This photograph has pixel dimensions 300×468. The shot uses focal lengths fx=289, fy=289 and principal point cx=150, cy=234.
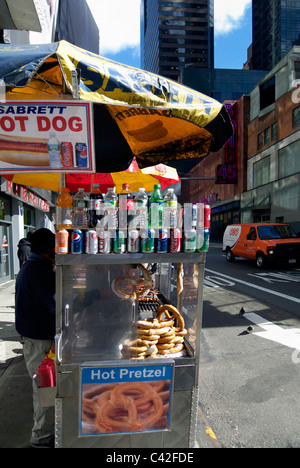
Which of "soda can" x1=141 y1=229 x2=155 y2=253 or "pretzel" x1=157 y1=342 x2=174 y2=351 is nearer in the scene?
"soda can" x1=141 y1=229 x2=155 y2=253

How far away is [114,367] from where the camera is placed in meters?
2.35

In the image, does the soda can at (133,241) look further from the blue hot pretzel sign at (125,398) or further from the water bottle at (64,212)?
the blue hot pretzel sign at (125,398)

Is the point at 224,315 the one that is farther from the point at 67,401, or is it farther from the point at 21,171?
the point at 21,171

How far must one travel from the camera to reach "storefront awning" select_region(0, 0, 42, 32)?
25.5 feet

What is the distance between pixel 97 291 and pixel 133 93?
1.63 meters

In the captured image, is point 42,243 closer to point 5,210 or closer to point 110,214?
point 110,214

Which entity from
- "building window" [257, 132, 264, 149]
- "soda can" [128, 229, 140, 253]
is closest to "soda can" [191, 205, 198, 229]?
"soda can" [128, 229, 140, 253]

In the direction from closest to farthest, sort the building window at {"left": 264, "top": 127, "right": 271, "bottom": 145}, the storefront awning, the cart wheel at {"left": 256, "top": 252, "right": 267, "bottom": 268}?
the storefront awning, the cart wheel at {"left": 256, "top": 252, "right": 267, "bottom": 268}, the building window at {"left": 264, "top": 127, "right": 271, "bottom": 145}

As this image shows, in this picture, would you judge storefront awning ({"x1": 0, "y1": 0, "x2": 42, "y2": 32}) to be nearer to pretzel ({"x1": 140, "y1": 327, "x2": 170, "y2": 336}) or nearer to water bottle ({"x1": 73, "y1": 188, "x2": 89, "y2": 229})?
water bottle ({"x1": 73, "y1": 188, "x2": 89, "y2": 229})

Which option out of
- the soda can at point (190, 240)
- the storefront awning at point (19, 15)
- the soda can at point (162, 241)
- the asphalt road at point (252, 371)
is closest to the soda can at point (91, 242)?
the soda can at point (162, 241)

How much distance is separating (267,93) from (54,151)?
32493 millimetres

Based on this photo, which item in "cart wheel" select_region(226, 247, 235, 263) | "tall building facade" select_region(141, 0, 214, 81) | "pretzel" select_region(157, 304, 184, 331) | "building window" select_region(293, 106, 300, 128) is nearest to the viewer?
"pretzel" select_region(157, 304, 184, 331)

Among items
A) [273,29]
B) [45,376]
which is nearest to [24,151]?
[45,376]

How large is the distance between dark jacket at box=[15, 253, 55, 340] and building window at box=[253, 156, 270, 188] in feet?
96.1
